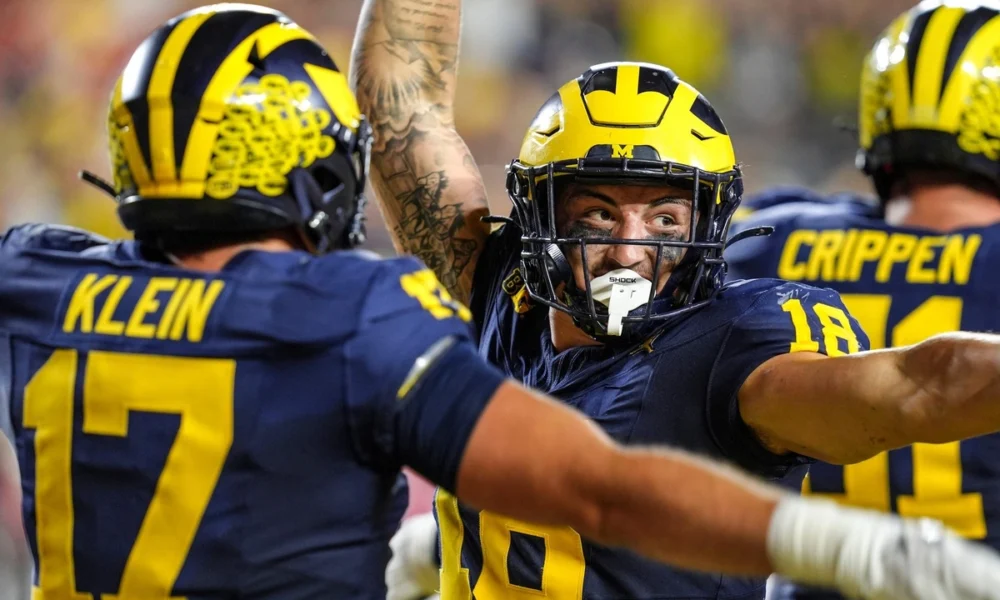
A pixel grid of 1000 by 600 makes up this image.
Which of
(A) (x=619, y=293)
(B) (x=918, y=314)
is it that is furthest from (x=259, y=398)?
(B) (x=918, y=314)

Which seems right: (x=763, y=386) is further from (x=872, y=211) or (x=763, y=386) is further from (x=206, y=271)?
(x=872, y=211)

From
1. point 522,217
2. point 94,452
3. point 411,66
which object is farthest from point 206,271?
point 411,66

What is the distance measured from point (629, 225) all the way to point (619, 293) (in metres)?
0.14

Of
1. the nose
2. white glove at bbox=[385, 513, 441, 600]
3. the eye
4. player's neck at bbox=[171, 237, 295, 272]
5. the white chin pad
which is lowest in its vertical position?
white glove at bbox=[385, 513, 441, 600]

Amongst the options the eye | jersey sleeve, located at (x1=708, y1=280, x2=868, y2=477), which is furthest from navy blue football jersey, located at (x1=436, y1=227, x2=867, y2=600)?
the eye

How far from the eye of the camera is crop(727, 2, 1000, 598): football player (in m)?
2.87

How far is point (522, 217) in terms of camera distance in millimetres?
2436

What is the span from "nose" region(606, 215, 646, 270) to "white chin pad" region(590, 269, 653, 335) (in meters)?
0.03

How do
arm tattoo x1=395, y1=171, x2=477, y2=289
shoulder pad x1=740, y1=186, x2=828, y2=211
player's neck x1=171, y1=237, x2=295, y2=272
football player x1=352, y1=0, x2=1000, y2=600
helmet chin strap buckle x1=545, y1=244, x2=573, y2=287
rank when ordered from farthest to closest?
shoulder pad x1=740, y1=186, x2=828, y2=211 < arm tattoo x1=395, y1=171, x2=477, y2=289 < helmet chin strap buckle x1=545, y1=244, x2=573, y2=287 < football player x1=352, y1=0, x2=1000, y2=600 < player's neck x1=171, y1=237, x2=295, y2=272

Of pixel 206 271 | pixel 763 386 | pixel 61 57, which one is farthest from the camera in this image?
pixel 61 57

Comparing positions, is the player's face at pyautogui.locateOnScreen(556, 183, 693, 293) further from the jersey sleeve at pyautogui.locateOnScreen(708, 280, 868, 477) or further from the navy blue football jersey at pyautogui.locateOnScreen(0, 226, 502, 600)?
the navy blue football jersey at pyautogui.locateOnScreen(0, 226, 502, 600)

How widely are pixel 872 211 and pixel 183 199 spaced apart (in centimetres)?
201

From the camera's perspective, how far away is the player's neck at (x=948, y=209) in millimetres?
3002

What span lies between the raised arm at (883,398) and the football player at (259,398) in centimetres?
42
